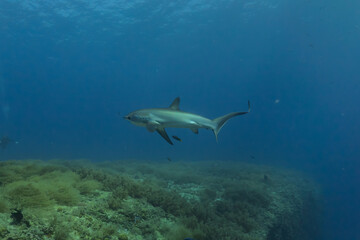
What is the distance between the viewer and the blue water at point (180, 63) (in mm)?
45656

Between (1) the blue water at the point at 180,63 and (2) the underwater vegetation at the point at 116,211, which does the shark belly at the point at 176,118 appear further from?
(1) the blue water at the point at 180,63

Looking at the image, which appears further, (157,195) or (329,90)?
(329,90)

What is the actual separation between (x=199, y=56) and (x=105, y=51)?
37.6 m

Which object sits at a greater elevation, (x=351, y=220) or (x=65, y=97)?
(x=65, y=97)

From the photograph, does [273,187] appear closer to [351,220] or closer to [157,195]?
[157,195]

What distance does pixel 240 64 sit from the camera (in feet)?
355

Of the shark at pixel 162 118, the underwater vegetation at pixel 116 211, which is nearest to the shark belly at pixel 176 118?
the shark at pixel 162 118

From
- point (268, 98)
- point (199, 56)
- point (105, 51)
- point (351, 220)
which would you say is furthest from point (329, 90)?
point (105, 51)

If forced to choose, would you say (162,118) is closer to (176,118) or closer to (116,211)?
(176,118)

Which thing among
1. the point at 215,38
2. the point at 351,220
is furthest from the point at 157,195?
the point at 215,38

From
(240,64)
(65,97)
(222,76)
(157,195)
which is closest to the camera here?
(157,195)

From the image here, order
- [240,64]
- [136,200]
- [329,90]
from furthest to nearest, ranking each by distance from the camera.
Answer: [329,90] → [240,64] → [136,200]

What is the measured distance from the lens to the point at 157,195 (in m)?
6.89

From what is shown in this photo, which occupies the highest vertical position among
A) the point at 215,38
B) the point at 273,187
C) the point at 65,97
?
the point at 215,38
